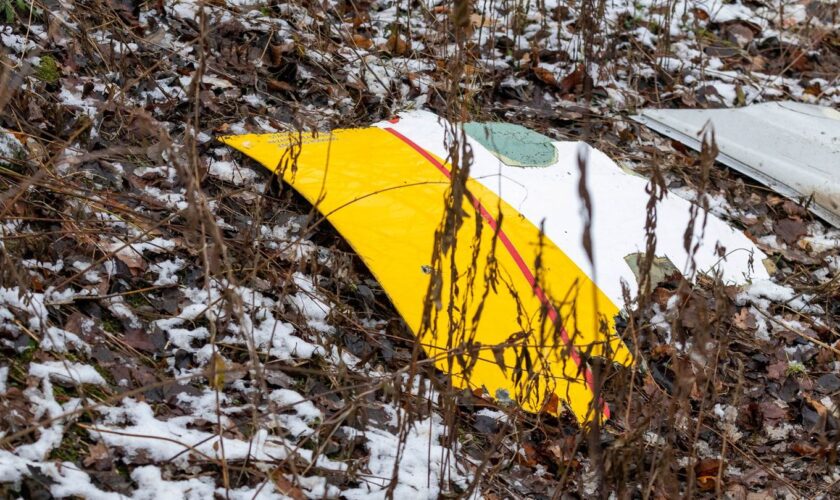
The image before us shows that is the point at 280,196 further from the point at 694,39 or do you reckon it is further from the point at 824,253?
the point at 694,39

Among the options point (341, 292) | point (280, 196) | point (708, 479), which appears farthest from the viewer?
point (280, 196)

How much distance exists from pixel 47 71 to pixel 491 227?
1.87 m

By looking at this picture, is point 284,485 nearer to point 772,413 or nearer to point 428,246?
point 428,246

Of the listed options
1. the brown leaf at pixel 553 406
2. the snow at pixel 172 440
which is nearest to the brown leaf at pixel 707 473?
the brown leaf at pixel 553 406

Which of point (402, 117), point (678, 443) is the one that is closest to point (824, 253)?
point (678, 443)

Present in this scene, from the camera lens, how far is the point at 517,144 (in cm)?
362

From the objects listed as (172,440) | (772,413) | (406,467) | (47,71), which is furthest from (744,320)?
(47,71)

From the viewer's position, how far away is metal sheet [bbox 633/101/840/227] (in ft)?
13.0

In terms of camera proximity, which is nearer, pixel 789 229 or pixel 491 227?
pixel 491 227

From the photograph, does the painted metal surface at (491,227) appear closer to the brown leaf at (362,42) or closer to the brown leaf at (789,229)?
the brown leaf at (789,229)

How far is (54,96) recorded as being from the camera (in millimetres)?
3311

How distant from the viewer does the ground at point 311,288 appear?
1945 mm

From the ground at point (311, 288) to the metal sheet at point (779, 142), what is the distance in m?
0.09

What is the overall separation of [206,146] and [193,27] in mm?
982
